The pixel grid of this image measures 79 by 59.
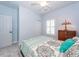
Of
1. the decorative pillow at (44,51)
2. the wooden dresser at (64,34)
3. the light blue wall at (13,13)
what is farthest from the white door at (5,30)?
the wooden dresser at (64,34)

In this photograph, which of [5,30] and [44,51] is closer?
[44,51]

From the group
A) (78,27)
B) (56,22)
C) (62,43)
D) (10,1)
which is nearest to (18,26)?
(10,1)

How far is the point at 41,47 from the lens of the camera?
4.49 ft

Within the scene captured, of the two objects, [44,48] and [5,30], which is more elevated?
[5,30]

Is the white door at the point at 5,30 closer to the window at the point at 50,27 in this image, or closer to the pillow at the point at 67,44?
the window at the point at 50,27

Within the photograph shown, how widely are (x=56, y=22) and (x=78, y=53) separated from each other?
47 cm

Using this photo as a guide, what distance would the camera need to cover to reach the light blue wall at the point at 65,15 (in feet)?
4.12

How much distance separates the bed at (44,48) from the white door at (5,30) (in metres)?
0.19

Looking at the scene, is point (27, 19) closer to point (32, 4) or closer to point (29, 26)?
point (29, 26)

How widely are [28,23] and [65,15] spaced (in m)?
0.48

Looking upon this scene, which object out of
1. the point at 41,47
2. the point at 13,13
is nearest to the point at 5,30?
the point at 13,13

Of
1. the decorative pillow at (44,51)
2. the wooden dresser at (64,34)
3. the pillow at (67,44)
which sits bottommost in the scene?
the decorative pillow at (44,51)

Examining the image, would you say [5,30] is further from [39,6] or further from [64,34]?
[64,34]

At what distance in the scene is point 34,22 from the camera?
1.37 m
